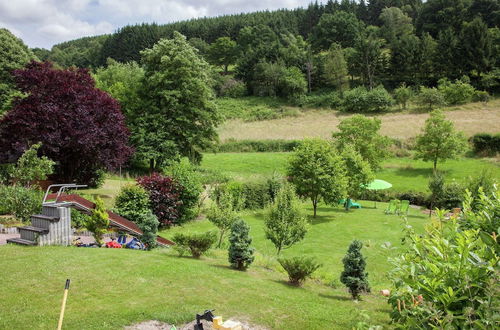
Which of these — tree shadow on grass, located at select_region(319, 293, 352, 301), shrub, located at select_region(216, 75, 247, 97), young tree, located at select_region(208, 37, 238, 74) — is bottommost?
tree shadow on grass, located at select_region(319, 293, 352, 301)

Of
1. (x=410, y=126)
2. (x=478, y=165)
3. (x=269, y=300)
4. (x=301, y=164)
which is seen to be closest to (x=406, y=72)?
(x=410, y=126)

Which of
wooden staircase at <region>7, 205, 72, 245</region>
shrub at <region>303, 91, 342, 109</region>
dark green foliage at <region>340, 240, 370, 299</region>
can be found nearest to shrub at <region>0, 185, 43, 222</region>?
wooden staircase at <region>7, 205, 72, 245</region>

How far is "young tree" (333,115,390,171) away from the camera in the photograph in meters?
36.2

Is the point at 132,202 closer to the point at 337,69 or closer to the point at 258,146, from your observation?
the point at 258,146

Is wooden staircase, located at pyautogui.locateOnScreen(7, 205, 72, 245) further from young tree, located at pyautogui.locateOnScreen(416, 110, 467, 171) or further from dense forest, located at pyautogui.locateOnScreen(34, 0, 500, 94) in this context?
dense forest, located at pyautogui.locateOnScreen(34, 0, 500, 94)

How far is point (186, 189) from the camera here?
2450cm

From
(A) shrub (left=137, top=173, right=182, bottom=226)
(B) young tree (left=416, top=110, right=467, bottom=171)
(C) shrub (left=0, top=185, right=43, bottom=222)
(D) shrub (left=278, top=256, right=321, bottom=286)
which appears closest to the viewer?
(D) shrub (left=278, top=256, right=321, bottom=286)

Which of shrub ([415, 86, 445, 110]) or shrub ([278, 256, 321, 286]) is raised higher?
shrub ([415, 86, 445, 110])

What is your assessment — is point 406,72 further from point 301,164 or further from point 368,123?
Answer: point 301,164

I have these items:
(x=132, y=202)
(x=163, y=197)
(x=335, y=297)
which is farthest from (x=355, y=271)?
(x=163, y=197)

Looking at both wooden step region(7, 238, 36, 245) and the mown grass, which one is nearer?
wooden step region(7, 238, 36, 245)

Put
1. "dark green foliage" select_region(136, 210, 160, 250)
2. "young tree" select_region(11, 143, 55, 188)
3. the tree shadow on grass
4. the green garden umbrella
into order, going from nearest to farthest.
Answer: the tree shadow on grass → "dark green foliage" select_region(136, 210, 160, 250) → "young tree" select_region(11, 143, 55, 188) → the green garden umbrella

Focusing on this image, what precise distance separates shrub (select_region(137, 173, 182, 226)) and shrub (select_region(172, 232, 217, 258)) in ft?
32.5

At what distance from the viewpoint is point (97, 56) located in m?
108
